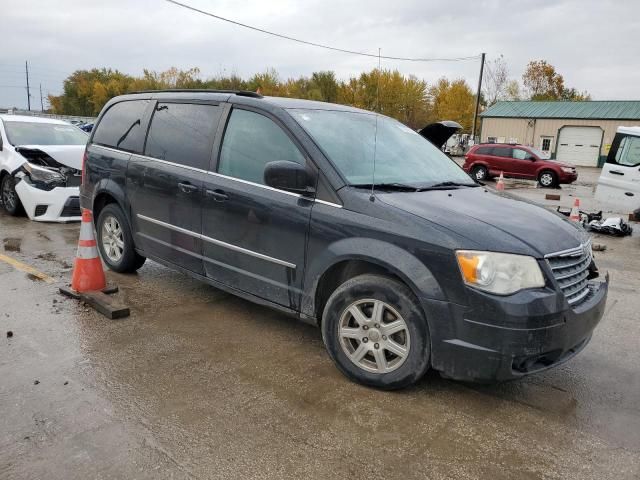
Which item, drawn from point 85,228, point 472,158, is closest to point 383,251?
point 85,228

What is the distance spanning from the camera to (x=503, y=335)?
284cm

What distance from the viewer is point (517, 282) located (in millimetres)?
2875

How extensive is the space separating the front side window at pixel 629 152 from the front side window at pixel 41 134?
1011cm

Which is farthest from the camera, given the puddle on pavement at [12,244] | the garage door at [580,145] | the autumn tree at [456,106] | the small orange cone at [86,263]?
the autumn tree at [456,106]

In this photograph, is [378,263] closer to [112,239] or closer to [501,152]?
[112,239]

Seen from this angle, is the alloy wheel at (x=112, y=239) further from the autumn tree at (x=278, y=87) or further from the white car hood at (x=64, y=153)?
the autumn tree at (x=278, y=87)

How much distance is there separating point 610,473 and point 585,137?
41.3 meters

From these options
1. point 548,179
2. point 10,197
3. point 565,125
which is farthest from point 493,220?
point 565,125

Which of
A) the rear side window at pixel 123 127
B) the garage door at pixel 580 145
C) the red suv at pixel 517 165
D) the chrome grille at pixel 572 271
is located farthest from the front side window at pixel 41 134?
the garage door at pixel 580 145

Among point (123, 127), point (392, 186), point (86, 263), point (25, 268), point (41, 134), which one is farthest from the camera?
point (41, 134)

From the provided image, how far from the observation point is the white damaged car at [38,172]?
26.7ft

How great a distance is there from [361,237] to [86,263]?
9.47 ft

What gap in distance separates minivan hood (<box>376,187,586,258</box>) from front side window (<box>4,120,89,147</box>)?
7.76 meters

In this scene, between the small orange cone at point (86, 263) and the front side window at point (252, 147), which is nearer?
the front side window at point (252, 147)
